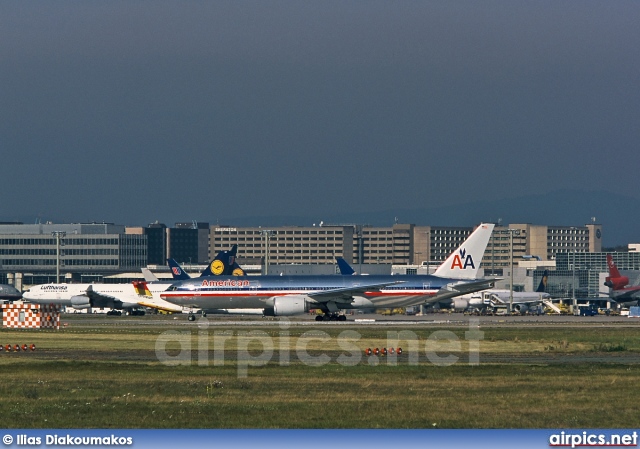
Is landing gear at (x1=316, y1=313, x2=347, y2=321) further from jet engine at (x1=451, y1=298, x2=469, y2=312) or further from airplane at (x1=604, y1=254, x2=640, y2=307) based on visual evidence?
airplane at (x1=604, y1=254, x2=640, y2=307)

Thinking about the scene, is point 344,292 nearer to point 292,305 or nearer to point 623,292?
point 292,305

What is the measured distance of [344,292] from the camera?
92.8 metres

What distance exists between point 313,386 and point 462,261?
6622 centimetres

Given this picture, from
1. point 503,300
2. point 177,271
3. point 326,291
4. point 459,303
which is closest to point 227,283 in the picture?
point 326,291

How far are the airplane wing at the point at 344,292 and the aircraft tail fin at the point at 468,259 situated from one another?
6.28 metres

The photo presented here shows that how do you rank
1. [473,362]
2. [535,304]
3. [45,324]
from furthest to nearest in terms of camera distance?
[535,304]
[45,324]
[473,362]

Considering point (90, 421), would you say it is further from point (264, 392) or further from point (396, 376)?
point (396, 376)

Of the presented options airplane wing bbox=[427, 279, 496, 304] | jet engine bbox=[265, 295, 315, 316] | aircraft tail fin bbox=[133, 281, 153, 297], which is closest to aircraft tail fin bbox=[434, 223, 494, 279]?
airplane wing bbox=[427, 279, 496, 304]

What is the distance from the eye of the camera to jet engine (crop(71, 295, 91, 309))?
134 metres

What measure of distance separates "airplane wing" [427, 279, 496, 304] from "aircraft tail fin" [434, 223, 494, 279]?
186 inches

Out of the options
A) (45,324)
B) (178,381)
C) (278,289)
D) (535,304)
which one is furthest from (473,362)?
(535,304)

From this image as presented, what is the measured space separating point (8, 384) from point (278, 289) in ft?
199

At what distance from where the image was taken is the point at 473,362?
4281 centimetres

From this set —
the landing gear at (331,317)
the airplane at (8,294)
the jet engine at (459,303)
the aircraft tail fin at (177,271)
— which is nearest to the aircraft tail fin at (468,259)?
the landing gear at (331,317)
